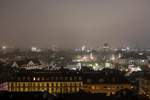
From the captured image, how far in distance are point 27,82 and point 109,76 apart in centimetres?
886

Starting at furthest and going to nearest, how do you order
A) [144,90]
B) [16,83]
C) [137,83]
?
[137,83]
[144,90]
[16,83]

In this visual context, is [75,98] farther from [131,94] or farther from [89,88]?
[89,88]

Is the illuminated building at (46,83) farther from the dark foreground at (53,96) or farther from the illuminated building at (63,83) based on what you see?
the dark foreground at (53,96)

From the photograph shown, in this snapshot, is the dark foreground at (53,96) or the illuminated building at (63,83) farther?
the illuminated building at (63,83)

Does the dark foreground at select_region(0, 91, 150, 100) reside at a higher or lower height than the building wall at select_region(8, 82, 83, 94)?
higher

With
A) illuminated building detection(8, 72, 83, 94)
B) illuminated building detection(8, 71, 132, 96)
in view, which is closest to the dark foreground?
illuminated building detection(8, 71, 132, 96)

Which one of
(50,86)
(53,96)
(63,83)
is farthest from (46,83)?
(53,96)

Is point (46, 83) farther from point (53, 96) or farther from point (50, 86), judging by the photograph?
point (53, 96)

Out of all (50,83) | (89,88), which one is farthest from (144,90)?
(50,83)

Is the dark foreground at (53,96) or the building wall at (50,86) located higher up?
the dark foreground at (53,96)

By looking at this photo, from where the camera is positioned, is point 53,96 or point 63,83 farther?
point 63,83

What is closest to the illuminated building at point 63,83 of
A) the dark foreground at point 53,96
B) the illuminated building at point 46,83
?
the illuminated building at point 46,83

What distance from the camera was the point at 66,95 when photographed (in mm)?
25609

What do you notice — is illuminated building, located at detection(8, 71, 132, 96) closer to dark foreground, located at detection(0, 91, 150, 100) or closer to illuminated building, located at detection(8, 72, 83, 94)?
illuminated building, located at detection(8, 72, 83, 94)
